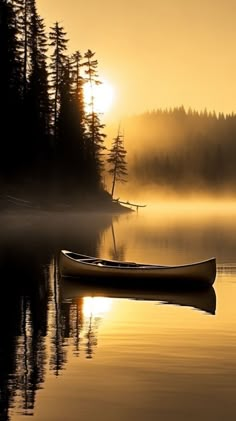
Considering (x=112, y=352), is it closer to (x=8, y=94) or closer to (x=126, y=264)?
(x=126, y=264)

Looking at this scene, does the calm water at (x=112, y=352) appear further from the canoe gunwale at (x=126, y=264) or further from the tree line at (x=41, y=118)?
the tree line at (x=41, y=118)

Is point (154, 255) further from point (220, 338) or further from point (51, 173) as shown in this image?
point (51, 173)

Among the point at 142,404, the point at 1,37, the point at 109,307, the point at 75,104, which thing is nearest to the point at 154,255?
the point at 109,307

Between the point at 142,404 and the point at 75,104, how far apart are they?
8512 centimetres

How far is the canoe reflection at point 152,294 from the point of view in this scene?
26.4m

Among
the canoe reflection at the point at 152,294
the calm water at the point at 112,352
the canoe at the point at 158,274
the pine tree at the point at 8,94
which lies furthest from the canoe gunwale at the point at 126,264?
the pine tree at the point at 8,94

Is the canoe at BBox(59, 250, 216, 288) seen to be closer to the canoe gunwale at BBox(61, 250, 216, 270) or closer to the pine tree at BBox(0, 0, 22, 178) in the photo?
the canoe gunwale at BBox(61, 250, 216, 270)

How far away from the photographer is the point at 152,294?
2841 cm

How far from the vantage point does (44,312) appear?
2375 centimetres

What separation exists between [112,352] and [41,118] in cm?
6733

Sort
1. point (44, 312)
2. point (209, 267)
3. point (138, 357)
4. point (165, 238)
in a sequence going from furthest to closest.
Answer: point (165, 238)
point (209, 267)
point (44, 312)
point (138, 357)

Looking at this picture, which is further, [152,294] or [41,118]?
[41,118]

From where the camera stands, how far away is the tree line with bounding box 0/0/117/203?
74875 mm

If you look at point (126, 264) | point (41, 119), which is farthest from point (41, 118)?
point (126, 264)
